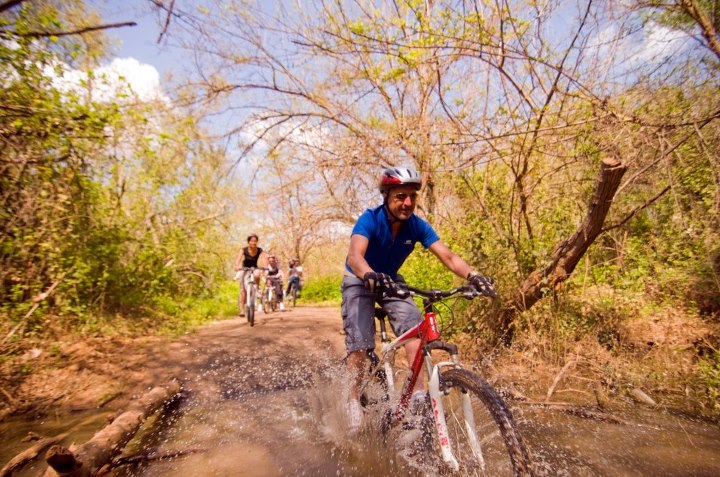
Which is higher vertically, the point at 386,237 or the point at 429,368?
the point at 386,237

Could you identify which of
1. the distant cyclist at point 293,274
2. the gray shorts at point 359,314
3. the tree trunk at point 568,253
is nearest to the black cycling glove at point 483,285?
the gray shorts at point 359,314

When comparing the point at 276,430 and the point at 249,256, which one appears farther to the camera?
the point at 249,256

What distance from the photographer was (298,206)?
429 inches

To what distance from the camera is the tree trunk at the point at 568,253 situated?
4.18 m

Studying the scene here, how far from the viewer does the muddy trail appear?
287 centimetres

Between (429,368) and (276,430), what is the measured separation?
1.80 meters

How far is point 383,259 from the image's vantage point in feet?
11.7

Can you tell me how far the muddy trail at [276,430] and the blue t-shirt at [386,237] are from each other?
1.30 m

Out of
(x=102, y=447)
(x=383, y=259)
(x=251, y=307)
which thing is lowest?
(x=102, y=447)

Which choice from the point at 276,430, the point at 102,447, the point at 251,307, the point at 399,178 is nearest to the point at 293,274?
the point at 251,307

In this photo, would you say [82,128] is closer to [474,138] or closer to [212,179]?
[474,138]

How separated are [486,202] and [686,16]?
3052 mm

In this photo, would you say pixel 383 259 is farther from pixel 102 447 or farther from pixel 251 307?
pixel 251 307

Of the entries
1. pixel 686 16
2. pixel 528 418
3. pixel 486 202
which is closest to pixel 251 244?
pixel 486 202
